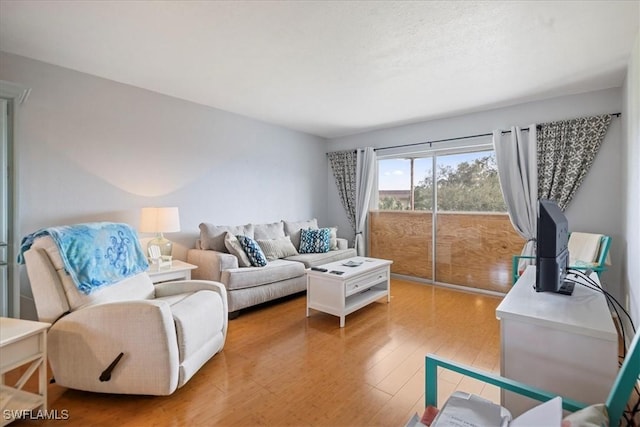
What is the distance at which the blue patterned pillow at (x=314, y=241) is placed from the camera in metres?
4.32

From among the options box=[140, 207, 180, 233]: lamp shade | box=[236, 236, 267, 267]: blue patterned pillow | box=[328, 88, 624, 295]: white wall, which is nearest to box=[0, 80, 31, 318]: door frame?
box=[140, 207, 180, 233]: lamp shade

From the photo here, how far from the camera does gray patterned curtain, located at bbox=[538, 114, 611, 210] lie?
3.18m

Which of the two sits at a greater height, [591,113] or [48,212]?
[591,113]

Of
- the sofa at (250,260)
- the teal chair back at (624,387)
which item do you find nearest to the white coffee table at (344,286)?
the sofa at (250,260)

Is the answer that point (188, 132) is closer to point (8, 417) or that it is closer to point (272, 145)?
point (272, 145)

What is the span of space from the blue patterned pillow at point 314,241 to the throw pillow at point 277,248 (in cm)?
17

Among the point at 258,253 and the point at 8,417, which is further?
the point at 258,253

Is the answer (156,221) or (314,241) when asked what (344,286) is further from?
(156,221)

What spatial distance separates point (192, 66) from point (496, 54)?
2573 mm

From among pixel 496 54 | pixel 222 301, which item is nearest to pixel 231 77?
pixel 222 301

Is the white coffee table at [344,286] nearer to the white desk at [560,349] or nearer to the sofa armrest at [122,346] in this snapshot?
the sofa armrest at [122,346]

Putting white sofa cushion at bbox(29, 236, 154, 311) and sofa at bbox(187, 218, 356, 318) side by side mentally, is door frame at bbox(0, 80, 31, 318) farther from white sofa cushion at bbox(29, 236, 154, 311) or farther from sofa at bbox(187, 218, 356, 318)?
sofa at bbox(187, 218, 356, 318)

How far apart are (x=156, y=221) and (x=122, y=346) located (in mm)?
1522

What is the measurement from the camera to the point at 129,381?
1.71 metres
